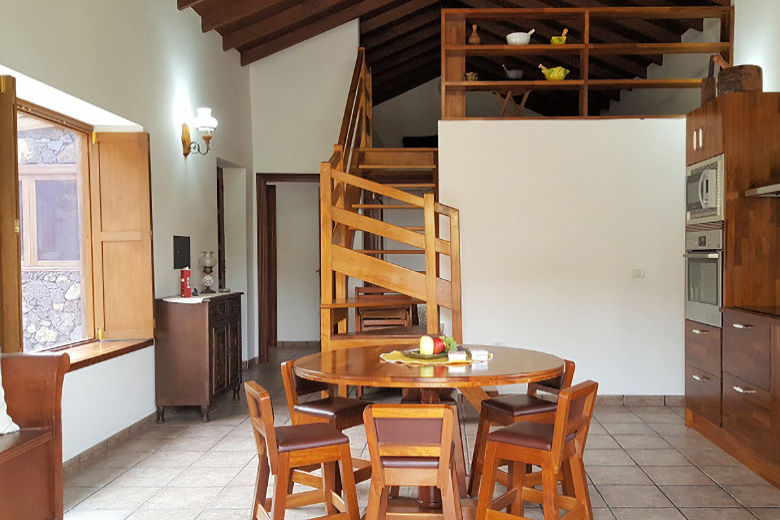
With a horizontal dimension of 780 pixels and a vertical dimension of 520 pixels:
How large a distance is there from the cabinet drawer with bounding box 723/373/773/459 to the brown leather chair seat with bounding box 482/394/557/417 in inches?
52.7

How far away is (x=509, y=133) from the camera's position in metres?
5.62

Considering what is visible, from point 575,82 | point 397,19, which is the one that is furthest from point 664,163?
point 397,19

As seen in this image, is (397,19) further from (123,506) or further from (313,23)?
(123,506)

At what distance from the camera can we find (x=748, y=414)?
3.90m

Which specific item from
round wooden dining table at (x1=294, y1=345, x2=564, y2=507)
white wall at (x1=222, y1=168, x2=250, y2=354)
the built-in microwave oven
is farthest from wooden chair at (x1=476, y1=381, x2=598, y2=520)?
white wall at (x1=222, y1=168, x2=250, y2=354)

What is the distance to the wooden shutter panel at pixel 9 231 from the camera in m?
3.31

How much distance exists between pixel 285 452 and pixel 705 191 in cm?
338

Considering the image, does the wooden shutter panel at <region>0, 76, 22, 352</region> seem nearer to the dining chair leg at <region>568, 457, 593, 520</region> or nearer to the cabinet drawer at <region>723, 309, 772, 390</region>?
the dining chair leg at <region>568, 457, 593, 520</region>

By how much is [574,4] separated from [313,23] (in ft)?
9.16

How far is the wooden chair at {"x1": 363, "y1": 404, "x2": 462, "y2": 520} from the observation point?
2.38 m

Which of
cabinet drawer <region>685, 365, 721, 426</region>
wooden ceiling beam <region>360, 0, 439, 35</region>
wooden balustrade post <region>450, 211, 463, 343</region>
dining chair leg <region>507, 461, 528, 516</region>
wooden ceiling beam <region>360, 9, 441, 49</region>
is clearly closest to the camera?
dining chair leg <region>507, 461, 528, 516</region>

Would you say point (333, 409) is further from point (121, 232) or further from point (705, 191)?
point (705, 191)

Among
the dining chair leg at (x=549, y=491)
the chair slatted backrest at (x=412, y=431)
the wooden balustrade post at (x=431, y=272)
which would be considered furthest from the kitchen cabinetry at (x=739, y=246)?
the chair slatted backrest at (x=412, y=431)

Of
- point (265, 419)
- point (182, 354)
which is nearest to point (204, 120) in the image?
point (182, 354)
